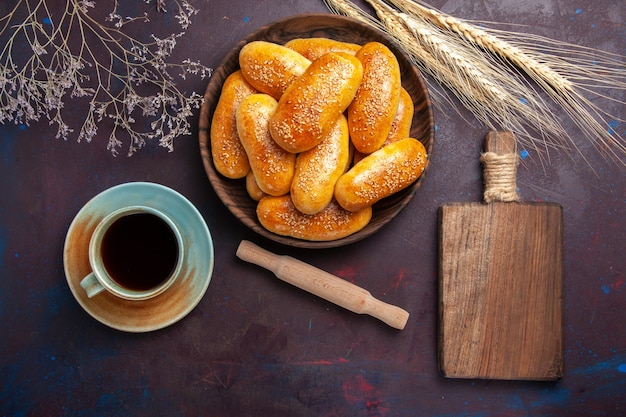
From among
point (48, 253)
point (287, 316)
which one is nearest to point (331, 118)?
point (287, 316)

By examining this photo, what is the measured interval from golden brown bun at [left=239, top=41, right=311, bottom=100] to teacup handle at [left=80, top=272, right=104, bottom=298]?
58cm

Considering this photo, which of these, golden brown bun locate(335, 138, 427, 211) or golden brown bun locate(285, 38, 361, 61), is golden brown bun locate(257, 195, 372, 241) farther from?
golden brown bun locate(285, 38, 361, 61)

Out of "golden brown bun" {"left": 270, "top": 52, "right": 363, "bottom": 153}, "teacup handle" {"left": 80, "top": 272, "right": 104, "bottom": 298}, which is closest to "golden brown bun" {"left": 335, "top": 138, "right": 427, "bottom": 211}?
"golden brown bun" {"left": 270, "top": 52, "right": 363, "bottom": 153}

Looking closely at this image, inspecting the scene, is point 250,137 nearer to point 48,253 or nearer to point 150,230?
point 150,230

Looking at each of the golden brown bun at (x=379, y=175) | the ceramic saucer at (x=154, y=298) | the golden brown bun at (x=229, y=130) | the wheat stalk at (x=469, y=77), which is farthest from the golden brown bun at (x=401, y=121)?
the ceramic saucer at (x=154, y=298)

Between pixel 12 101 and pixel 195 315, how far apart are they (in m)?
0.69

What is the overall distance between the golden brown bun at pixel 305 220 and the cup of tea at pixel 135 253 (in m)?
0.21

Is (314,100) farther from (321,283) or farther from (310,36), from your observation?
(321,283)

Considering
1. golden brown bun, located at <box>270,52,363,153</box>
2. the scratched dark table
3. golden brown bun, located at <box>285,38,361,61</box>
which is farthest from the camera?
the scratched dark table

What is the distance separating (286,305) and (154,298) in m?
0.34

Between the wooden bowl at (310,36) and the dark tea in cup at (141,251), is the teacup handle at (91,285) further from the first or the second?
the wooden bowl at (310,36)

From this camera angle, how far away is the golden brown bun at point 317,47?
1.25m

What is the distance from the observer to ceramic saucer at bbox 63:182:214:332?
1264 millimetres

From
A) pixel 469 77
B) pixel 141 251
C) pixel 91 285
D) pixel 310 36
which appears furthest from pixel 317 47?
pixel 91 285
